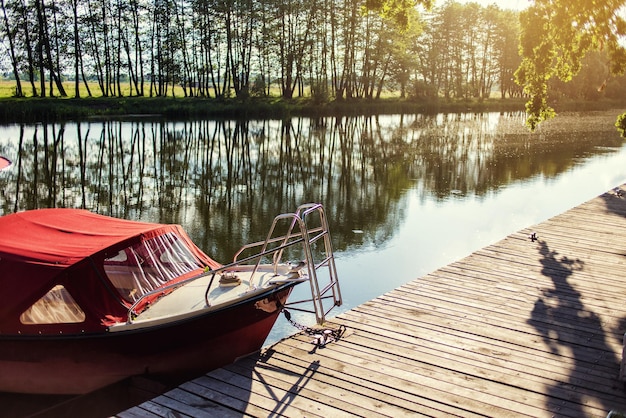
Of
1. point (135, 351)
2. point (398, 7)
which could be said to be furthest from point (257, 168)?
point (135, 351)

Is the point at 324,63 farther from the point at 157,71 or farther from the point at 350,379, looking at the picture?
the point at 350,379

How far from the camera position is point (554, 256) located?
37.4ft

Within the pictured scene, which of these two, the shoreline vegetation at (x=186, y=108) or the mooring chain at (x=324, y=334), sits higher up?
the shoreline vegetation at (x=186, y=108)

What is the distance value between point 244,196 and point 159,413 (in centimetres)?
1555

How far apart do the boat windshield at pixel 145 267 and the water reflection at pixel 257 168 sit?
531 cm

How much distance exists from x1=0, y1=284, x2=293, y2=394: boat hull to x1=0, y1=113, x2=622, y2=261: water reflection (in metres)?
6.44

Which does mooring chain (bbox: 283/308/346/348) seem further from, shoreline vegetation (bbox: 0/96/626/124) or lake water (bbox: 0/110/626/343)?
shoreline vegetation (bbox: 0/96/626/124)

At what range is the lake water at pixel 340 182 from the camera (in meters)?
15.6

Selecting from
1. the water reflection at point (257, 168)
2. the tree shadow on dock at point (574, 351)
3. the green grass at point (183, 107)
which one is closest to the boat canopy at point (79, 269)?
the tree shadow on dock at point (574, 351)

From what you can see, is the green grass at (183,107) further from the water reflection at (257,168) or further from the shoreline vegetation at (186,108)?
the water reflection at (257,168)

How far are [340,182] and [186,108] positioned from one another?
3330 cm

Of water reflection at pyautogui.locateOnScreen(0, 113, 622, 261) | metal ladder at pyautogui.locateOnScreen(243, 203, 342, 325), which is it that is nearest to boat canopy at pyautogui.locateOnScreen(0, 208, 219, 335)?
metal ladder at pyautogui.locateOnScreen(243, 203, 342, 325)

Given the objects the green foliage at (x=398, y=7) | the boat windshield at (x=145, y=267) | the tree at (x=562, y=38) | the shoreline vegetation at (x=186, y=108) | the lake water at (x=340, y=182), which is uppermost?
the green foliage at (x=398, y=7)

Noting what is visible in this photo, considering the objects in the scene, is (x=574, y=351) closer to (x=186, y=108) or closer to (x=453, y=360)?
(x=453, y=360)
